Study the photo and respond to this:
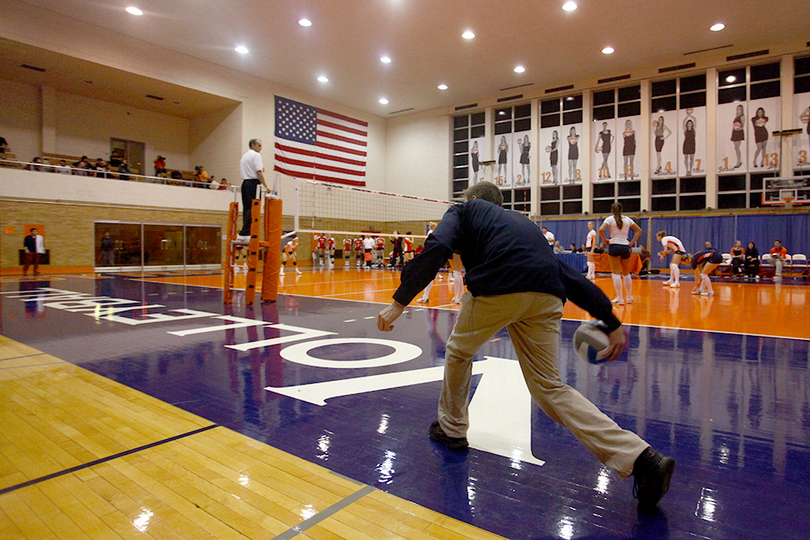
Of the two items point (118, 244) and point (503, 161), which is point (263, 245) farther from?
point (503, 161)

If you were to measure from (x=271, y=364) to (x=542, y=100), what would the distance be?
22484mm

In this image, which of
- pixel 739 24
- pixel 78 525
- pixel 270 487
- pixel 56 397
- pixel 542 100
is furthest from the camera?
pixel 542 100

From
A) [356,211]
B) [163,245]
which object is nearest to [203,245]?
[163,245]

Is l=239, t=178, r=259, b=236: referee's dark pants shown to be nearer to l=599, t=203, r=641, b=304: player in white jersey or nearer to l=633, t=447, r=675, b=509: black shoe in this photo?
l=599, t=203, r=641, b=304: player in white jersey

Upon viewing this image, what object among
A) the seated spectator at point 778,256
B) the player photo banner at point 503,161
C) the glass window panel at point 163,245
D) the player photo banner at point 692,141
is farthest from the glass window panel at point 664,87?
the glass window panel at point 163,245

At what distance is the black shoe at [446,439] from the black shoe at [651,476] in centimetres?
79

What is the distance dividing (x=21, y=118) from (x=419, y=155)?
59.8 feet

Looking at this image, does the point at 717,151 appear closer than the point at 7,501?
No

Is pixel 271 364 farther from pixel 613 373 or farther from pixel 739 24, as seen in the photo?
pixel 739 24

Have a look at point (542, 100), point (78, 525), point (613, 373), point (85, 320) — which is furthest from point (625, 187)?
point (78, 525)

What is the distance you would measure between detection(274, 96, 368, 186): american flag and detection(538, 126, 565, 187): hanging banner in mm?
9621

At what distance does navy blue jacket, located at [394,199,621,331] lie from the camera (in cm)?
190

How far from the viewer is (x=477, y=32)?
16.4 meters

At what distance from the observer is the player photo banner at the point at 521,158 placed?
75.4 feet
